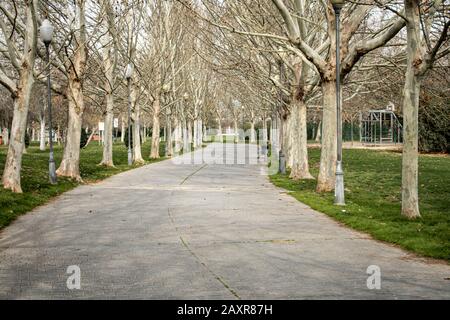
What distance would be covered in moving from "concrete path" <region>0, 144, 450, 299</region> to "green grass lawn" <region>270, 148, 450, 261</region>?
1.38 ft

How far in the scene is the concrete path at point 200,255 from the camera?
594 centimetres

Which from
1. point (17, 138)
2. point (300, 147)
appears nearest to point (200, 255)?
point (17, 138)

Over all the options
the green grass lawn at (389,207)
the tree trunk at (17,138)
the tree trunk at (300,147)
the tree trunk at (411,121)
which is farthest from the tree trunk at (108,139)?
the tree trunk at (411,121)

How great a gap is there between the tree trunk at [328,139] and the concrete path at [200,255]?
2.95 m

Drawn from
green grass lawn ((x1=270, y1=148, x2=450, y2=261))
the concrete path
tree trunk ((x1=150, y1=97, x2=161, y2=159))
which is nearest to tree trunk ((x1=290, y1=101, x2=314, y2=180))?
green grass lawn ((x1=270, y1=148, x2=450, y2=261))

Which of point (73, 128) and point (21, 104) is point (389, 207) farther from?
point (73, 128)

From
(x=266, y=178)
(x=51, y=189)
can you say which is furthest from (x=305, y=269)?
(x=266, y=178)

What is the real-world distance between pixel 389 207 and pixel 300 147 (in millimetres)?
8223

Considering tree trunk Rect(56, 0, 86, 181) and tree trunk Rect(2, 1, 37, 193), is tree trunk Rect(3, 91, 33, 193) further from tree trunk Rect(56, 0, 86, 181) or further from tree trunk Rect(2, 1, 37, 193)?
tree trunk Rect(56, 0, 86, 181)

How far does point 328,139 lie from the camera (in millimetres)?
15930

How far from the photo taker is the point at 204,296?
5676 millimetres

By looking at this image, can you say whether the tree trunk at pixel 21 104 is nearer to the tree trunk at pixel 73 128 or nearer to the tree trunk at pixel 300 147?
the tree trunk at pixel 73 128

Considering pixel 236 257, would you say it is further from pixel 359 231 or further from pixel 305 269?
pixel 359 231

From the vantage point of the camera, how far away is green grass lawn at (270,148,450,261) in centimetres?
896
